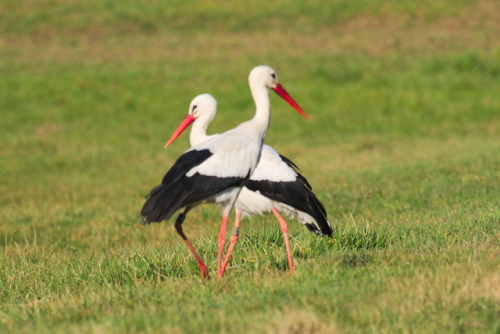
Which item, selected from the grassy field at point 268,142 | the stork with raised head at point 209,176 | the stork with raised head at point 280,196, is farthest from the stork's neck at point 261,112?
the grassy field at point 268,142

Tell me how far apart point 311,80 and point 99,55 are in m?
9.01

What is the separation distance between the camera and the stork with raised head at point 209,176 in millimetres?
5629

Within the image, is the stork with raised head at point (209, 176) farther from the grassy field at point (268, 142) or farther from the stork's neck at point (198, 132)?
the stork's neck at point (198, 132)

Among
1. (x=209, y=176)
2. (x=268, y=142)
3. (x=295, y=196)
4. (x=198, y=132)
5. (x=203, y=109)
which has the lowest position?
(x=268, y=142)

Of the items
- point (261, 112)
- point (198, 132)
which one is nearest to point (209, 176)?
point (261, 112)

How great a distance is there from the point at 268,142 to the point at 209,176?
13.1m

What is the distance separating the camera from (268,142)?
61.8 ft

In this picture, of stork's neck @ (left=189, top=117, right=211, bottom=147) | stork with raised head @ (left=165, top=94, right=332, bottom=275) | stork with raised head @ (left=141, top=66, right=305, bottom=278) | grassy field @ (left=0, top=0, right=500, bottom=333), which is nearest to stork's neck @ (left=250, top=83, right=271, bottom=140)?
stork with raised head @ (left=141, top=66, right=305, bottom=278)

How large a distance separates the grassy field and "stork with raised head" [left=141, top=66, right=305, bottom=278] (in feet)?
1.65

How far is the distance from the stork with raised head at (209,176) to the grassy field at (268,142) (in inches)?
19.8

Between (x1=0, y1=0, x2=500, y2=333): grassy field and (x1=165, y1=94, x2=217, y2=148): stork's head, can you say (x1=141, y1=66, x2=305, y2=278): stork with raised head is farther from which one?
(x1=165, y1=94, x2=217, y2=148): stork's head

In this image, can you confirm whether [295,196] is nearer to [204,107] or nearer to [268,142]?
[204,107]

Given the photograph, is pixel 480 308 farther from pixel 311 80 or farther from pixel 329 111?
pixel 311 80

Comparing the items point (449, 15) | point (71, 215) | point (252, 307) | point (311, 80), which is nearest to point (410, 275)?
point (252, 307)
